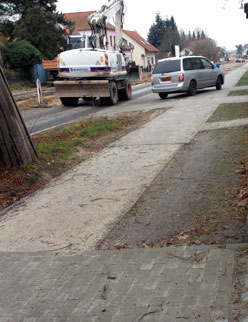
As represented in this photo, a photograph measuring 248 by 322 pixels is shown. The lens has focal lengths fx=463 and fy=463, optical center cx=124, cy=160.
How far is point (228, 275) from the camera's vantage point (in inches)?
152

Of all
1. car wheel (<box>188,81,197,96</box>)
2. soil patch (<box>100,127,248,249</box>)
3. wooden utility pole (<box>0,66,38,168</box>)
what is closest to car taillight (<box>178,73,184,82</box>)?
car wheel (<box>188,81,197,96</box>)

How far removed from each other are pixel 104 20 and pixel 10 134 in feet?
54.0

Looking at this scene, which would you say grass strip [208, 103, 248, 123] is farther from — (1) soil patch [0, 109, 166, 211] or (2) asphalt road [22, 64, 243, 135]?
(2) asphalt road [22, 64, 243, 135]

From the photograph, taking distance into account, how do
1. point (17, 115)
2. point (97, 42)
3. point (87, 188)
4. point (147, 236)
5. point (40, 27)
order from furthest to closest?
1. point (40, 27)
2. point (97, 42)
3. point (17, 115)
4. point (87, 188)
5. point (147, 236)

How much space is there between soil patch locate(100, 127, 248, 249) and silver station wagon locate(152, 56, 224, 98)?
1259 cm

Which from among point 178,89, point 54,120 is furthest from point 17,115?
point 178,89

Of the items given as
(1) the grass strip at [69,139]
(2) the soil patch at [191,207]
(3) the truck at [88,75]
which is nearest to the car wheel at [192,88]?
(3) the truck at [88,75]

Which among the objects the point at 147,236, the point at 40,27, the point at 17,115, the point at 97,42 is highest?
the point at 40,27

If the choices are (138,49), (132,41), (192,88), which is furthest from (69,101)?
(138,49)

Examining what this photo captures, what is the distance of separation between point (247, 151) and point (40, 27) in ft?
130

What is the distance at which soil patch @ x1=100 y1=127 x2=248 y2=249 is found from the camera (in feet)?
16.2

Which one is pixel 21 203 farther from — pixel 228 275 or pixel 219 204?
pixel 228 275

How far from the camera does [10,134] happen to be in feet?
26.2

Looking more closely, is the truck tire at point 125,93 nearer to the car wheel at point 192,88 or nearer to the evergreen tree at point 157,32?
the car wheel at point 192,88
